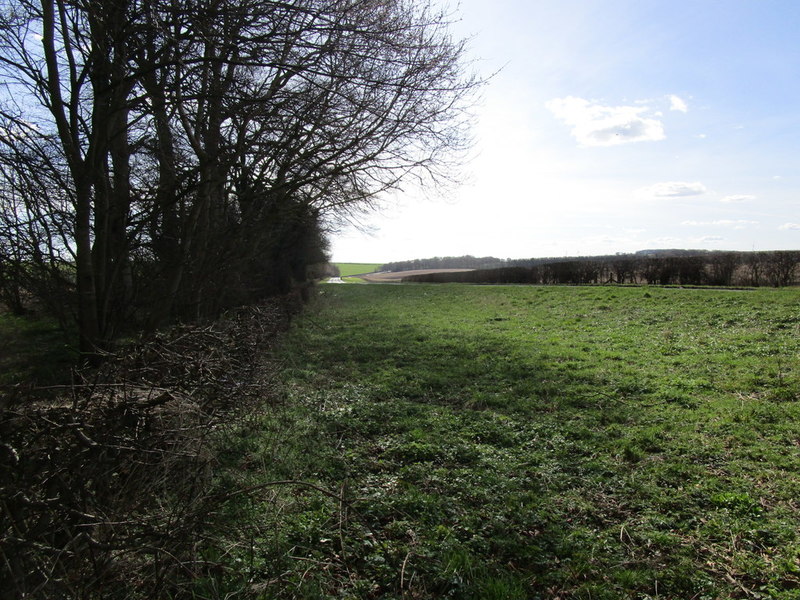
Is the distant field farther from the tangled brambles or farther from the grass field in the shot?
the tangled brambles

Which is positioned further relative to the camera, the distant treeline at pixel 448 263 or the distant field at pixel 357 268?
the distant field at pixel 357 268

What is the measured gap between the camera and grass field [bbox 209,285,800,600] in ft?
9.45

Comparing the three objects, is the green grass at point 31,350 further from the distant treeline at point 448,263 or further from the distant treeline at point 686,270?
the distant treeline at point 448,263

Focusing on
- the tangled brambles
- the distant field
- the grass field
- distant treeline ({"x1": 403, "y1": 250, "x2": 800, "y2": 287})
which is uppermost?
the distant field

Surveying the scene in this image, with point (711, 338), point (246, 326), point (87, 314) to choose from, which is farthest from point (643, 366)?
point (87, 314)

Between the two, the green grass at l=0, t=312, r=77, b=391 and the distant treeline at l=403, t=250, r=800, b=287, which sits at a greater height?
the distant treeline at l=403, t=250, r=800, b=287

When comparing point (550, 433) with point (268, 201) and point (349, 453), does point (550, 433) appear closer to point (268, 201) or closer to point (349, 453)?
point (349, 453)

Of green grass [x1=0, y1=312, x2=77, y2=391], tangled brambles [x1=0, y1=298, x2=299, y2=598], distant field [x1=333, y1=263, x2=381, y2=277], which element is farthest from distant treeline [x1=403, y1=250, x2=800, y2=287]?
distant field [x1=333, y1=263, x2=381, y2=277]

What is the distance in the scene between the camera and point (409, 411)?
20.7ft

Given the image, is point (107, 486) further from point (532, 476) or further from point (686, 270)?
point (686, 270)

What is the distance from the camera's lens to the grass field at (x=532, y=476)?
288 centimetres

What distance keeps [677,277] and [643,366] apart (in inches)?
519

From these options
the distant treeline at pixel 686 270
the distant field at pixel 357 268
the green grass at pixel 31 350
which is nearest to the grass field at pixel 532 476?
the green grass at pixel 31 350

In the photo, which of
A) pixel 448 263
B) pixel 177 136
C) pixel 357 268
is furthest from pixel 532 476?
pixel 357 268
